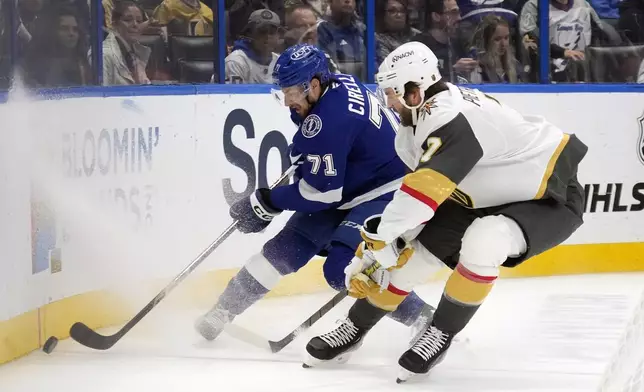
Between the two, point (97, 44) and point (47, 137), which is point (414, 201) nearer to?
point (47, 137)

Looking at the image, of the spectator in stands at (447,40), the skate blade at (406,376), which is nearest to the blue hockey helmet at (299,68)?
the skate blade at (406,376)

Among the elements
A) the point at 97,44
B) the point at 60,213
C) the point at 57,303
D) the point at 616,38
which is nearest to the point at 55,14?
the point at 97,44

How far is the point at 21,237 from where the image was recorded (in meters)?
3.72

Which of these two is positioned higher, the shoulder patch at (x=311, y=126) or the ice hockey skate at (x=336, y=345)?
the shoulder patch at (x=311, y=126)

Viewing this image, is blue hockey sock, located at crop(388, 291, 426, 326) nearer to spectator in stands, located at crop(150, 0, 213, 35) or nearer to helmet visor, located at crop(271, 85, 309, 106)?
helmet visor, located at crop(271, 85, 309, 106)

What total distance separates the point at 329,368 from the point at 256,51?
6.29 feet

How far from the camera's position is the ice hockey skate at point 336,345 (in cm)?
361

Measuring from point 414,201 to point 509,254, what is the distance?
0.38 meters

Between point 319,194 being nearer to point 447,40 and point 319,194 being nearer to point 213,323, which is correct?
point 213,323

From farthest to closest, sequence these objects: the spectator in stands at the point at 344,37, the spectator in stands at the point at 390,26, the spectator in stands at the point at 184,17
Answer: the spectator in stands at the point at 390,26
the spectator in stands at the point at 344,37
the spectator in stands at the point at 184,17

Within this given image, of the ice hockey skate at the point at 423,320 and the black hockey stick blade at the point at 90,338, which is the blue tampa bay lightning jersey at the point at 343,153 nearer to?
the ice hockey skate at the point at 423,320

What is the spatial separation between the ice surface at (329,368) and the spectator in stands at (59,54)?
88 cm

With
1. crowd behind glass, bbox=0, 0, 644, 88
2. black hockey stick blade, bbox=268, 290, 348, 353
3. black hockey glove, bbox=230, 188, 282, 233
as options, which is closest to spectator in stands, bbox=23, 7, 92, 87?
crowd behind glass, bbox=0, 0, 644, 88

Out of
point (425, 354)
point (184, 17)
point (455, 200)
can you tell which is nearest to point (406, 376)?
point (425, 354)
